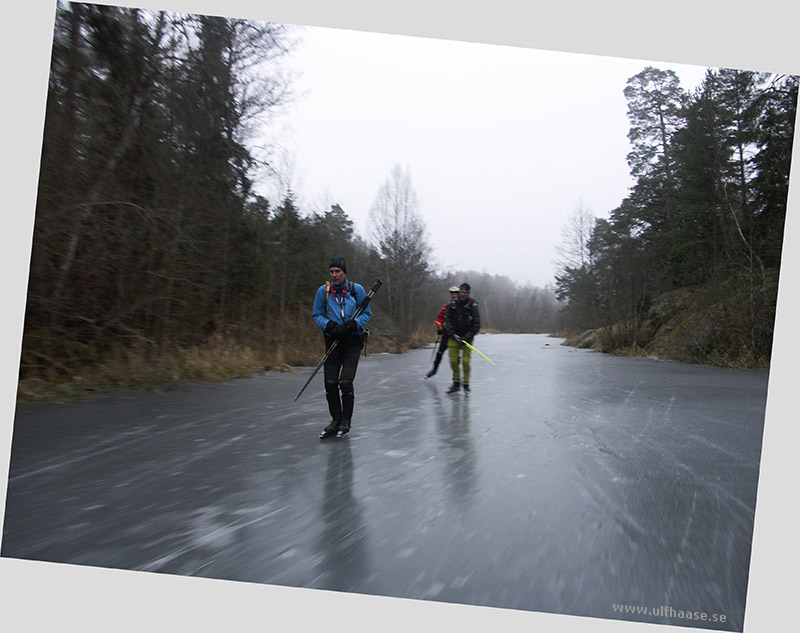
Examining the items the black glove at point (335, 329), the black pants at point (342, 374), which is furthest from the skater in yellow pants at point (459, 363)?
the black glove at point (335, 329)

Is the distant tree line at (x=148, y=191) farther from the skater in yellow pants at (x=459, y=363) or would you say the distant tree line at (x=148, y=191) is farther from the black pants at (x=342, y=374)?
the skater in yellow pants at (x=459, y=363)

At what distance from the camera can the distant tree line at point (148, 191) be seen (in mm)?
6297

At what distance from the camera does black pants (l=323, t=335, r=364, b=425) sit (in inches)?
217

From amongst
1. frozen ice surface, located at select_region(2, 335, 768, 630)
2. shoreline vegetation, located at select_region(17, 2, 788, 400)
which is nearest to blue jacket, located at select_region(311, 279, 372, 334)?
frozen ice surface, located at select_region(2, 335, 768, 630)

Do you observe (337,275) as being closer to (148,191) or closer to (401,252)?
(148,191)

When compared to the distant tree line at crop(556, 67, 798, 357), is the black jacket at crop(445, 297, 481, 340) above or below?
below

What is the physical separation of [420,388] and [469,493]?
6.49m

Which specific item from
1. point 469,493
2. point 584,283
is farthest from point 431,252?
point 469,493

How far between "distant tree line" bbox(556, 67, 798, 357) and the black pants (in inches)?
204

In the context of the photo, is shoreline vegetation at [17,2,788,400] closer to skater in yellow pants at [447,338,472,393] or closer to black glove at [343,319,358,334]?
black glove at [343,319,358,334]

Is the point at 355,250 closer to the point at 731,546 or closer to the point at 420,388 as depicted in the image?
the point at 420,388

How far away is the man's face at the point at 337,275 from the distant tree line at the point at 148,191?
296 cm

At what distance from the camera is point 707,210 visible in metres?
15.4

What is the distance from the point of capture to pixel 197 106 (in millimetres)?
8938
